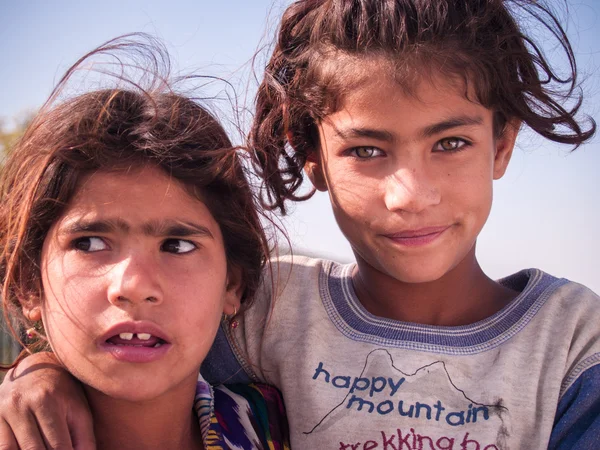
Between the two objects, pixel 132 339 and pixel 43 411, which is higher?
pixel 132 339

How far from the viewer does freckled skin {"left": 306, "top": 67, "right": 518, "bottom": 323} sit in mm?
1882

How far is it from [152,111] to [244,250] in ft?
1.56

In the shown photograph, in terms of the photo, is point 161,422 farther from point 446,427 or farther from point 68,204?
point 446,427

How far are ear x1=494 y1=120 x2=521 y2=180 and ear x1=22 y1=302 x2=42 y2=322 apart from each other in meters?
1.45

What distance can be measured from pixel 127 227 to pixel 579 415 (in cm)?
129

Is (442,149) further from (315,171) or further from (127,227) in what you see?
(127,227)

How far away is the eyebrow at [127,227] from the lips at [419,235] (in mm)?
628

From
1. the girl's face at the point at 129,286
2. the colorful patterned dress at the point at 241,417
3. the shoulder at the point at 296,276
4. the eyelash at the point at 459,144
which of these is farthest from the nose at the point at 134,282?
the eyelash at the point at 459,144

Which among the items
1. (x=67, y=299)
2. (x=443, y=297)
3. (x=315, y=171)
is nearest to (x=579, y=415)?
(x=443, y=297)

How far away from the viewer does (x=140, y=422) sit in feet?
5.89

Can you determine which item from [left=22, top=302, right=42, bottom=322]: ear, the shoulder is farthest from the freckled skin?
[left=22, top=302, right=42, bottom=322]: ear

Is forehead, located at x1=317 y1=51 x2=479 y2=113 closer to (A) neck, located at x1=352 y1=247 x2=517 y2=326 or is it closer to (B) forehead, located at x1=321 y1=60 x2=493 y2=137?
(B) forehead, located at x1=321 y1=60 x2=493 y2=137

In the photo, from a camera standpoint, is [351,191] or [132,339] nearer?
[132,339]

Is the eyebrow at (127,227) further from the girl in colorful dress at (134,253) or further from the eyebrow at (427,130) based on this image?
the eyebrow at (427,130)
